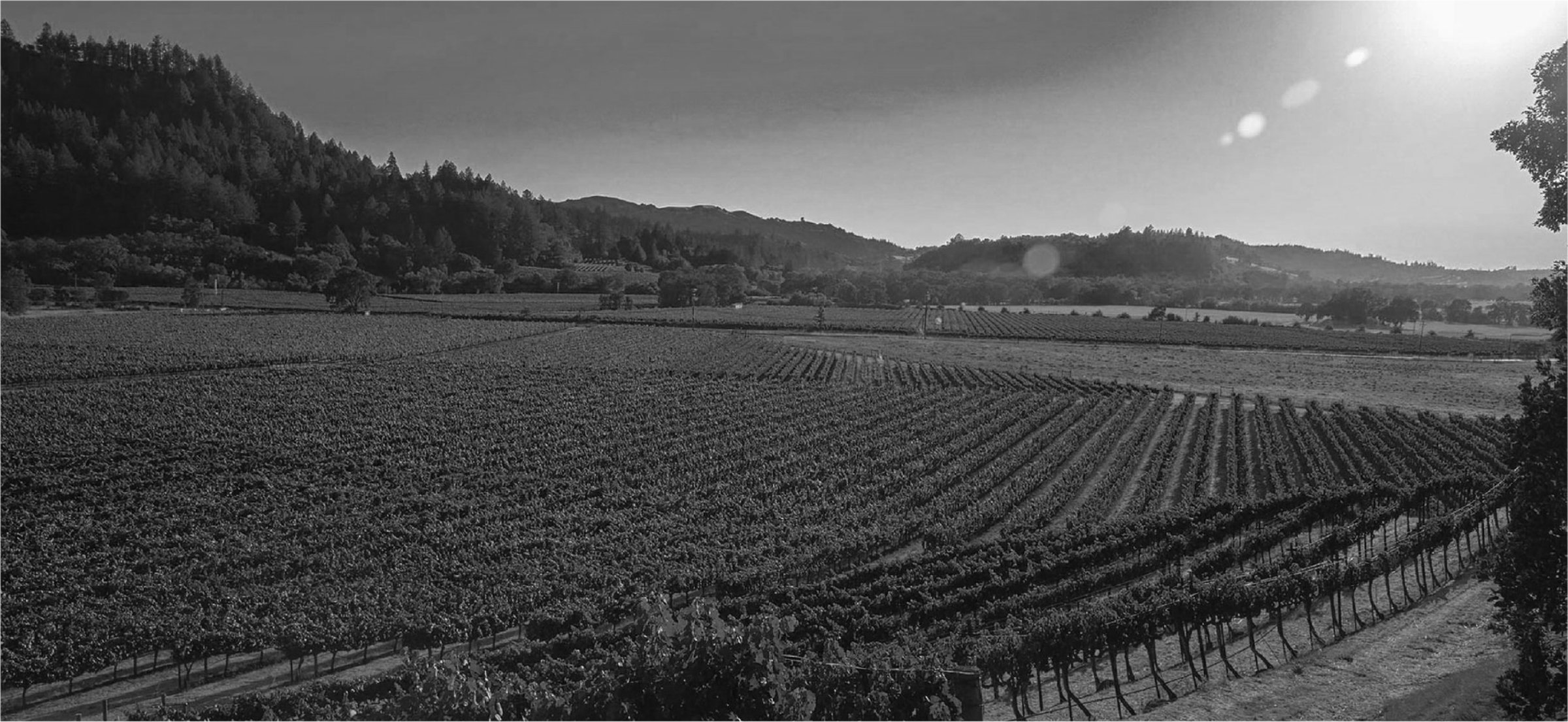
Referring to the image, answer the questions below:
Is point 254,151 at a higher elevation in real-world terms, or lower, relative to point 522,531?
higher

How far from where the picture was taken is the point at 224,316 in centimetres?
8456

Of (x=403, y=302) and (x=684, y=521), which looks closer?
(x=684, y=521)

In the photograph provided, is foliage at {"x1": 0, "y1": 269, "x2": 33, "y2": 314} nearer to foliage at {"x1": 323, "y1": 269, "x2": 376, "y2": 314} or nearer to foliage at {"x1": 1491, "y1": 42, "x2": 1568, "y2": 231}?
foliage at {"x1": 323, "y1": 269, "x2": 376, "y2": 314}

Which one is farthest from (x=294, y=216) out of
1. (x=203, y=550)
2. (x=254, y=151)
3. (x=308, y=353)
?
(x=203, y=550)

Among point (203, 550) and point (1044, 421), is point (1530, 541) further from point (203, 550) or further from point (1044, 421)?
point (1044, 421)

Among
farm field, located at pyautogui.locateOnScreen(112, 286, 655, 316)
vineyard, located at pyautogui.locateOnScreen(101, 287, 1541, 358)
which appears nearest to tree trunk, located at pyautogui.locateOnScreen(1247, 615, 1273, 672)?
vineyard, located at pyautogui.locateOnScreen(101, 287, 1541, 358)

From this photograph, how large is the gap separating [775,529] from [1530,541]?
56.3 feet

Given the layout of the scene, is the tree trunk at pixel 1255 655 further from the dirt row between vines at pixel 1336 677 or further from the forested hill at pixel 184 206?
the forested hill at pixel 184 206

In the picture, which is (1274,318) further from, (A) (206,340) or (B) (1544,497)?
(A) (206,340)

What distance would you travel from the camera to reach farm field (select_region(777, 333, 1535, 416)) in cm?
5897

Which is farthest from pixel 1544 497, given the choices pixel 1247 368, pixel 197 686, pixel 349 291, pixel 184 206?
pixel 184 206

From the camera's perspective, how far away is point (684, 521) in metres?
25.0

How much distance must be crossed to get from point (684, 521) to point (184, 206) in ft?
573

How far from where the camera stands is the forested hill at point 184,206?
122625 mm
